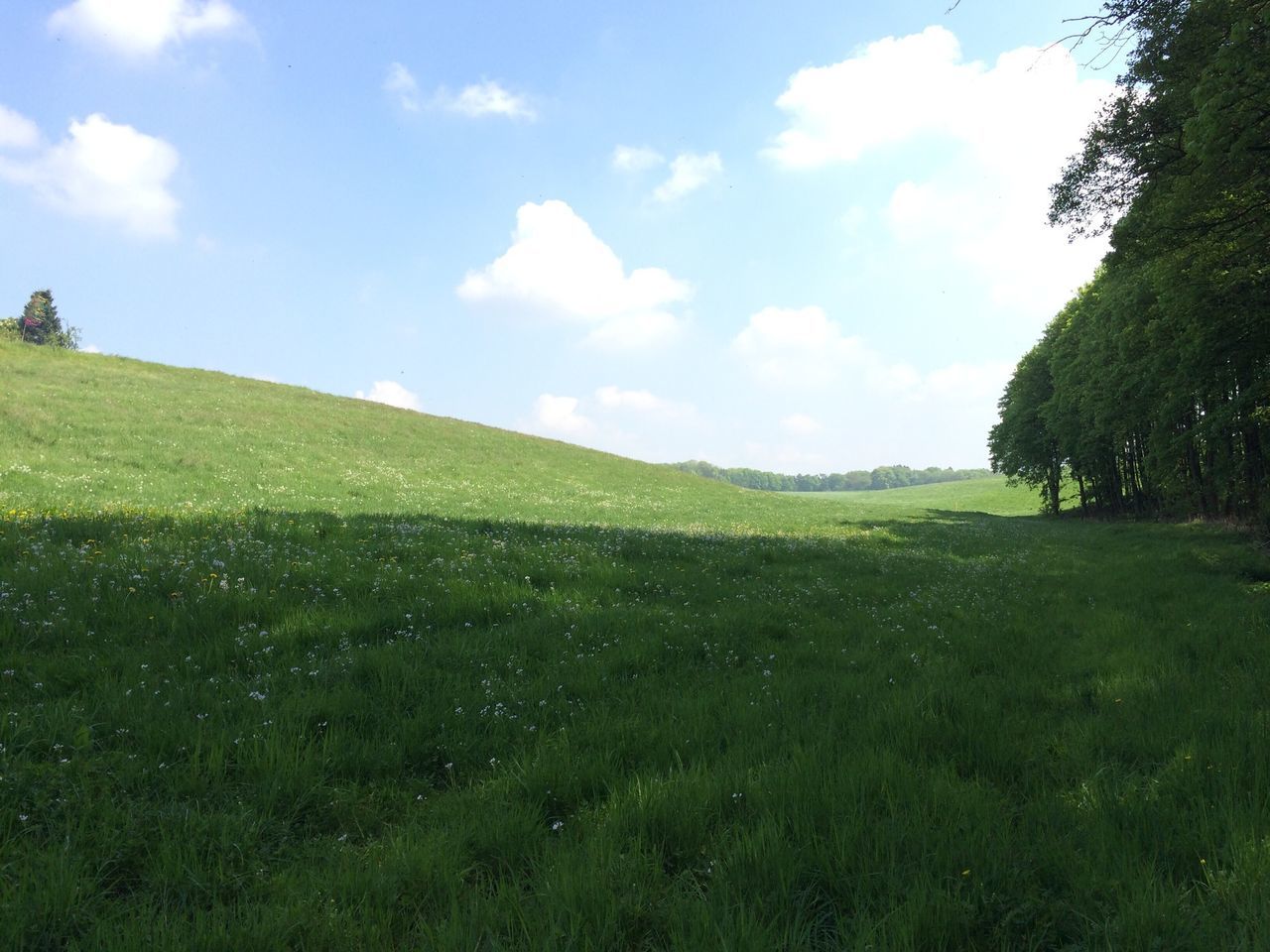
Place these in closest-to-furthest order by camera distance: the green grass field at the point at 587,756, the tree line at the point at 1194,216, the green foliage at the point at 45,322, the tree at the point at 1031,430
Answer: the green grass field at the point at 587,756 → the tree line at the point at 1194,216 → the tree at the point at 1031,430 → the green foliage at the point at 45,322

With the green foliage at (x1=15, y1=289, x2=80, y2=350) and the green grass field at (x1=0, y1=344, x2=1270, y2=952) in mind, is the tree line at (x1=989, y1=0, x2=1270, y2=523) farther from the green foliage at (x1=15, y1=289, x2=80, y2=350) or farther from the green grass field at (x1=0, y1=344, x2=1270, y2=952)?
the green foliage at (x1=15, y1=289, x2=80, y2=350)

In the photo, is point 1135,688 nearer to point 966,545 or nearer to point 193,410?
point 966,545

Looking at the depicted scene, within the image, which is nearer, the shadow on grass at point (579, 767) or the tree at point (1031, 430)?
the shadow on grass at point (579, 767)

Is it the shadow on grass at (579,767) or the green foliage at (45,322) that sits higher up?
the green foliage at (45,322)

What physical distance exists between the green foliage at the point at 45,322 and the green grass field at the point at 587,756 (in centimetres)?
16109

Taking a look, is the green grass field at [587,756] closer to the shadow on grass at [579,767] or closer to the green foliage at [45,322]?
the shadow on grass at [579,767]

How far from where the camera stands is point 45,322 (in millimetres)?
130125

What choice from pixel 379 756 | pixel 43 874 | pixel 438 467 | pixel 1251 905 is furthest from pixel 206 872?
pixel 438 467

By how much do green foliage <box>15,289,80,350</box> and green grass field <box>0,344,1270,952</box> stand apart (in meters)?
161

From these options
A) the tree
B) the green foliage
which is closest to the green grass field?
the tree

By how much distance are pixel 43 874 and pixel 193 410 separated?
3902 centimetres

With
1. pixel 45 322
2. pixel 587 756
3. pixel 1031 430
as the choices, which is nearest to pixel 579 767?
pixel 587 756

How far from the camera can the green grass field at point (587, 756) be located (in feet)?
9.20

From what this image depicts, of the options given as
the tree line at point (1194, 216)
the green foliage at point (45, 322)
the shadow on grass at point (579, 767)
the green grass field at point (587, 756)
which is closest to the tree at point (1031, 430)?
the tree line at point (1194, 216)
